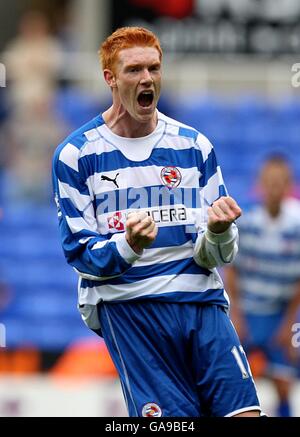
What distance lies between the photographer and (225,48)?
1575 cm

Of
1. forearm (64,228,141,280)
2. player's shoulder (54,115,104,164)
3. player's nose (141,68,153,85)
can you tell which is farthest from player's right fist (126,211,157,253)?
player's nose (141,68,153,85)

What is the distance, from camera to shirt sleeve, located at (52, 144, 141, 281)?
19.3 ft

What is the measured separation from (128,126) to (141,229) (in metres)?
0.66

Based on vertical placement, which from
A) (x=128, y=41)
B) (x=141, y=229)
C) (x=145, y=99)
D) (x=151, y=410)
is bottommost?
(x=151, y=410)

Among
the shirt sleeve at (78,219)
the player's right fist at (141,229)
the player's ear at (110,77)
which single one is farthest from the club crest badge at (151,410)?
the player's ear at (110,77)

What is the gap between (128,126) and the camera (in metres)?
6.11

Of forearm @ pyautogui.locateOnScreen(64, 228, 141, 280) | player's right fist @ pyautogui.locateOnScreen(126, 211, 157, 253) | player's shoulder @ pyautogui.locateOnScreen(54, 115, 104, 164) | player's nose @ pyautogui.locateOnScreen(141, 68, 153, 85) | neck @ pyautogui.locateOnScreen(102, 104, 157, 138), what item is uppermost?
player's nose @ pyautogui.locateOnScreen(141, 68, 153, 85)

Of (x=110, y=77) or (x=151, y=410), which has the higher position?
(x=110, y=77)

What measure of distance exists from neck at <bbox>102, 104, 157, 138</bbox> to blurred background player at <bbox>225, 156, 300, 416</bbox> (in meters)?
4.24

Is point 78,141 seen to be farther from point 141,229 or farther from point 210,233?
point 210,233

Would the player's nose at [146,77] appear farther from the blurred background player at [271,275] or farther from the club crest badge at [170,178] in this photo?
the blurred background player at [271,275]

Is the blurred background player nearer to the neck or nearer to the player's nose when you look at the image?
the neck

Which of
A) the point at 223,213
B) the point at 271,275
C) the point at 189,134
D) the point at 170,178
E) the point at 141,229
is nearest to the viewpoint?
the point at 141,229

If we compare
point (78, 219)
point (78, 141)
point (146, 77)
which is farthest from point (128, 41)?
point (78, 219)
